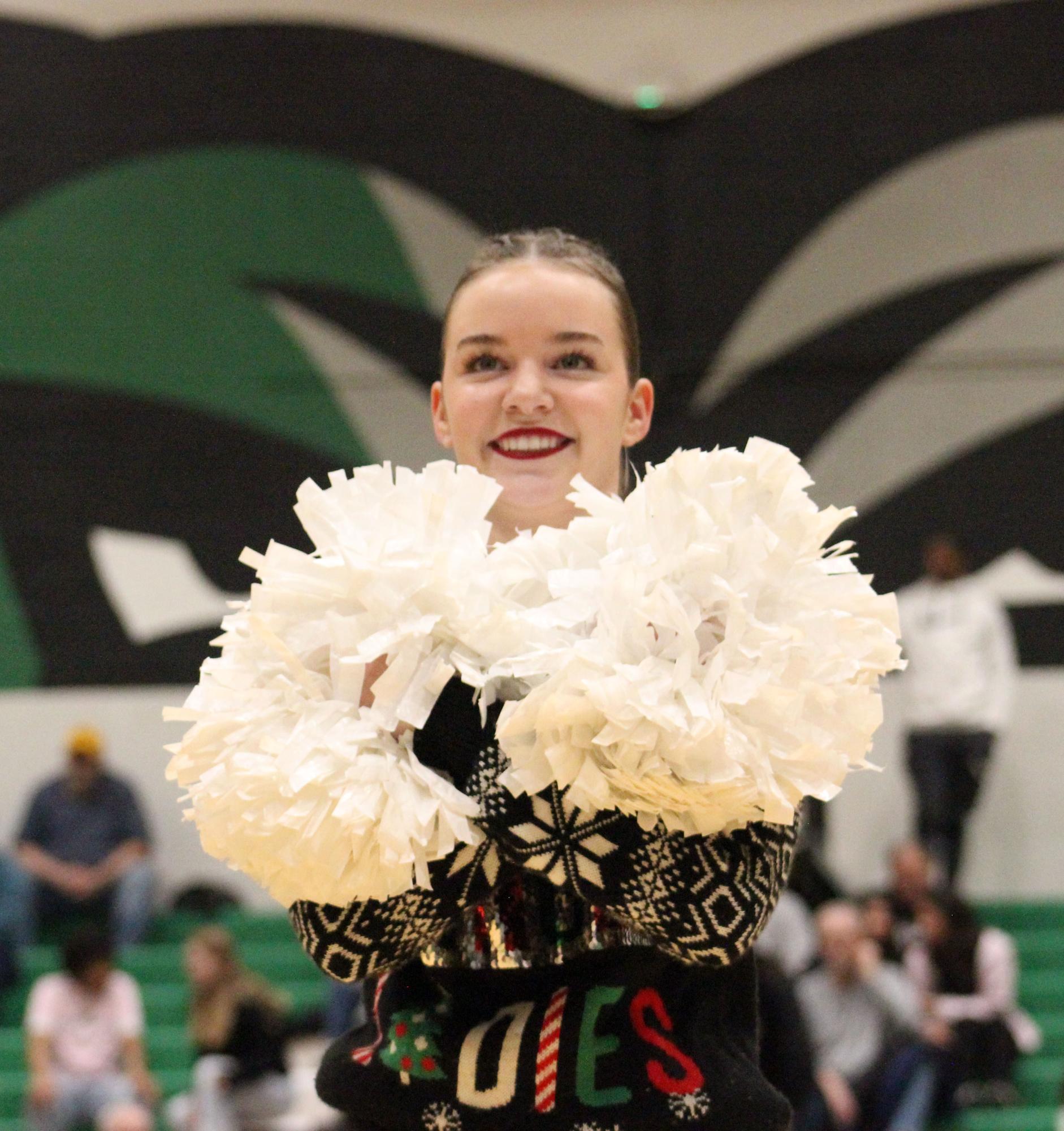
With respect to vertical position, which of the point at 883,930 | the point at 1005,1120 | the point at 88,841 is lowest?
the point at 1005,1120

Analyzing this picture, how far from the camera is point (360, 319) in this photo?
938cm

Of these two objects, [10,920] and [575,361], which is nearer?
[575,361]

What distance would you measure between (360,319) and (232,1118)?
4291 millimetres

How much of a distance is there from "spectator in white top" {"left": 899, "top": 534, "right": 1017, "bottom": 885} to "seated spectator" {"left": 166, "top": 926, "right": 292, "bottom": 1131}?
3.08 metres

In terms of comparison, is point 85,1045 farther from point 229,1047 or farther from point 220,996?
point 229,1047

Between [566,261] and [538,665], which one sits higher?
[566,261]

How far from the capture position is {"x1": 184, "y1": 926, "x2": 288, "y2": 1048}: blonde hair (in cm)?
662

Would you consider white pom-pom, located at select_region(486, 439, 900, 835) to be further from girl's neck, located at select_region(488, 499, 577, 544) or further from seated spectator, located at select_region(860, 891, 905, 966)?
seated spectator, located at select_region(860, 891, 905, 966)

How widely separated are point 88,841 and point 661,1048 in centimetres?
740

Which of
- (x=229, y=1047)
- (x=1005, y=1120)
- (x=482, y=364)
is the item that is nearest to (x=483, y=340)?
(x=482, y=364)

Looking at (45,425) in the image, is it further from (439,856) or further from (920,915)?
(439,856)

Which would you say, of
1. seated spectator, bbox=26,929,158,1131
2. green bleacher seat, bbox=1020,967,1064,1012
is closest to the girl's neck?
seated spectator, bbox=26,929,158,1131

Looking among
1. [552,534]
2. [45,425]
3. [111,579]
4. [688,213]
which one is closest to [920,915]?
[688,213]

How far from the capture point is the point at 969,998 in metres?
6.93
